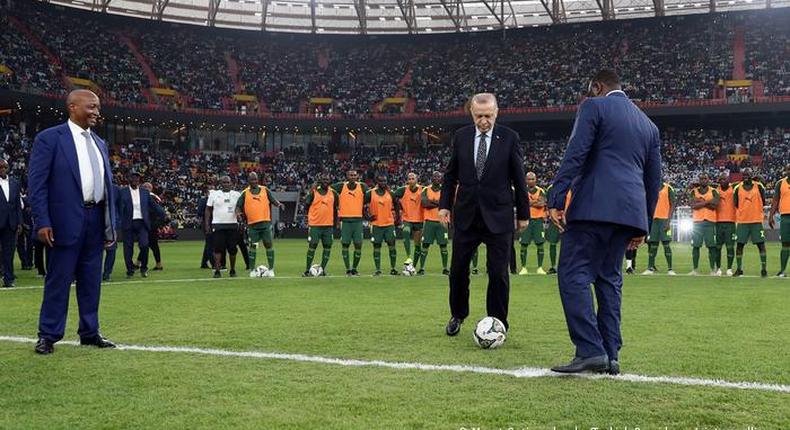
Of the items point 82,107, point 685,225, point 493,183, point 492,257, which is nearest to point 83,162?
point 82,107

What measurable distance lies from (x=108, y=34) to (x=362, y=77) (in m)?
19.6

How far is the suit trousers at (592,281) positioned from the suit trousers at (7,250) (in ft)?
35.5

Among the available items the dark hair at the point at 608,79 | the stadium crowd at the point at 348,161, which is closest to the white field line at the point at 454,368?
the dark hair at the point at 608,79

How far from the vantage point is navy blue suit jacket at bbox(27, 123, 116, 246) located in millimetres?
6082

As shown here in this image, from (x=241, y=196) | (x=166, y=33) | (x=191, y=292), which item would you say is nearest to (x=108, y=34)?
(x=166, y=33)

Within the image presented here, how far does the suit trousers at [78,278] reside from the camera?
240 inches

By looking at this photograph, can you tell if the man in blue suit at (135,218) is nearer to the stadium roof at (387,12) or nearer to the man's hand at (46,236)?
the man's hand at (46,236)

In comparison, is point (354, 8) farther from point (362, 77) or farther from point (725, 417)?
point (725, 417)

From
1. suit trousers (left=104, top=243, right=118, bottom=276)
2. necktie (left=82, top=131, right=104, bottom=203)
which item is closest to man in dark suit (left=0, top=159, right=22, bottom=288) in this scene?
suit trousers (left=104, top=243, right=118, bottom=276)

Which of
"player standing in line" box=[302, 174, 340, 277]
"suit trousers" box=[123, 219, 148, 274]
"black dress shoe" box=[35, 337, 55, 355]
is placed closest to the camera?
"black dress shoe" box=[35, 337, 55, 355]

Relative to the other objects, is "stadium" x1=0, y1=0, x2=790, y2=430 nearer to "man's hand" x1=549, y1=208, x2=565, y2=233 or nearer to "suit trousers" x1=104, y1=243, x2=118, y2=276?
"suit trousers" x1=104, y1=243, x2=118, y2=276

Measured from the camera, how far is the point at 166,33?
56656mm

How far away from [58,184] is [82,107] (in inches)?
28.2

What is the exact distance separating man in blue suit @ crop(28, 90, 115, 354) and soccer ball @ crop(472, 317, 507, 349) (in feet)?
10.6
